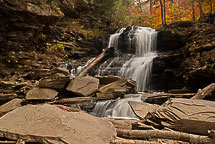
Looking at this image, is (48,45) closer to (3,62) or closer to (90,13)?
(3,62)

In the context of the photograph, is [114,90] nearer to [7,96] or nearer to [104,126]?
[104,126]

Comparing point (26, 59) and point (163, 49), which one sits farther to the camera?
point (163, 49)

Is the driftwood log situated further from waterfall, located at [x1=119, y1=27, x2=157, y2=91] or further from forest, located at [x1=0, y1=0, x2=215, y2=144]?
waterfall, located at [x1=119, y1=27, x2=157, y2=91]

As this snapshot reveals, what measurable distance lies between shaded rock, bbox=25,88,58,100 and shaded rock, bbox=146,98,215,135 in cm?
449

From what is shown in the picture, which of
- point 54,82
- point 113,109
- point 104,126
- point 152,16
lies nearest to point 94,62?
point 54,82

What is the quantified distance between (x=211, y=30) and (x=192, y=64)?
259cm

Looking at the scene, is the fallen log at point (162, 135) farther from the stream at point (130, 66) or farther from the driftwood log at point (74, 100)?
the driftwood log at point (74, 100)

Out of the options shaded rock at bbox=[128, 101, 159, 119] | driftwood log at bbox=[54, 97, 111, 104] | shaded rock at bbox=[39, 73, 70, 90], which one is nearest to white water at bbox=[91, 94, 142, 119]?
driftwood log at bbox=[54, 97, 111, 104]

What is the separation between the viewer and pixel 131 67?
10.8m

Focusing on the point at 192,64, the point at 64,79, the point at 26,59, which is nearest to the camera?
the point at 64,79

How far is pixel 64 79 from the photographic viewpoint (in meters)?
6.53

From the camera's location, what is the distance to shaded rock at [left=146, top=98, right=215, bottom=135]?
2.38 meters

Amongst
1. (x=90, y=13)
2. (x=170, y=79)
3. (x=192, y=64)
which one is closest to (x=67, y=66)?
(x=170, y=79)

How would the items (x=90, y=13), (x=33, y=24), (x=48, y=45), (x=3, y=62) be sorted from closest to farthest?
(x=3, y=62)
(x=33, y=24)
(x=48, y=45)
(x=90, y=13)
